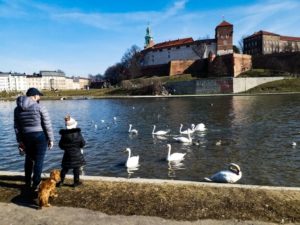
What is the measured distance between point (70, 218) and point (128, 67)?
449 ft

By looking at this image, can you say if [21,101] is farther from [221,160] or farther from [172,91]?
[172,91]

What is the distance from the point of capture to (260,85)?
91.6 meters

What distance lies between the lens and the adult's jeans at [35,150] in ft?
29.6

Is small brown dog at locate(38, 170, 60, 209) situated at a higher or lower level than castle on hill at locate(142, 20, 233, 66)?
lower

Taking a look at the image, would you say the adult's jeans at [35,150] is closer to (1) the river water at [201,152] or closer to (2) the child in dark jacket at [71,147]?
(2) the child in dark jacket at [71,147]

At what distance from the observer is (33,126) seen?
8977mm

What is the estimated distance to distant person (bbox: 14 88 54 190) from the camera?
891cm

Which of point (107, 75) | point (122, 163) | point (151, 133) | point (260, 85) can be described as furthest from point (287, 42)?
point (122, 163)

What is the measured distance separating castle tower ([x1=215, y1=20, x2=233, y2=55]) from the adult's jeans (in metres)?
116

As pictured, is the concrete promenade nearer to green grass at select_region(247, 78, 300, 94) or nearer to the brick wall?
green grass at select_region(247, 78, 300, 94)

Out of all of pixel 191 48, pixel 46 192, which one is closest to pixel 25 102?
pixel 46 192

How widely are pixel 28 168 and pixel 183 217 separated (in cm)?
417

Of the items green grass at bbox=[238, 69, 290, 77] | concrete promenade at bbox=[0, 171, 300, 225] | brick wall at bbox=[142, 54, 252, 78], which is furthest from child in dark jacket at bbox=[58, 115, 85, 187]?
brick wall at bbox=[142, 54, 252, 78]

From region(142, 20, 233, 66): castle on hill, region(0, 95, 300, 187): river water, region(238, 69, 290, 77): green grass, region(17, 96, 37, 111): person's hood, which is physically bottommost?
region(0, 95, 300, 187): river water
